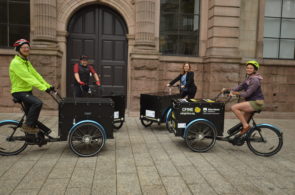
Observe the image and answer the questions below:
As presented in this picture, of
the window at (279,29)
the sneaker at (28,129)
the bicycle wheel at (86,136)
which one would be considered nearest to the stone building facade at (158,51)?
the window at (279,29)

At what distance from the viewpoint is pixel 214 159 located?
4.71m

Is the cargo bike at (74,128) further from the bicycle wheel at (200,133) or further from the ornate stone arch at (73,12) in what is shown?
the ornate stone arch at (73,12)

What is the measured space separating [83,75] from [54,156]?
315 centimetres

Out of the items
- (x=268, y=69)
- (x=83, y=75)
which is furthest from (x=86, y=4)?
(x=268, y=69)

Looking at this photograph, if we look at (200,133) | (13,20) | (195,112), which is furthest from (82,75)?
(13,20)

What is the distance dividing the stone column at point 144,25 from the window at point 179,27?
70 cm

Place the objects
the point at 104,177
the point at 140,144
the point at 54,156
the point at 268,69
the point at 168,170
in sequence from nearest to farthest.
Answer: the point at 104,177, the point at 168,170, the point at 54,156, the point at 140,144, the point at 268,69

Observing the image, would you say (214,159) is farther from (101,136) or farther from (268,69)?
(268,69)

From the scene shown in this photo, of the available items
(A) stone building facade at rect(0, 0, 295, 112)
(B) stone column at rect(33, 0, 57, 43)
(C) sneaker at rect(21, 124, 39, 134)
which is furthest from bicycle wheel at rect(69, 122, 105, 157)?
(B) stone column at rect(33, 0, 57, 43)

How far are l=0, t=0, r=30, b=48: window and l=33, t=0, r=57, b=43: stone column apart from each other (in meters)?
0.64

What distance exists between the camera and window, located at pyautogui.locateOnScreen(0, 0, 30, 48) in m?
9.32

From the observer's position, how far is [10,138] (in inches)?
180

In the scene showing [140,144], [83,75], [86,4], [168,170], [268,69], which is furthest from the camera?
[268,69]

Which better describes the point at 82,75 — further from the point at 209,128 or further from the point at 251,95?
the point at 251,95
